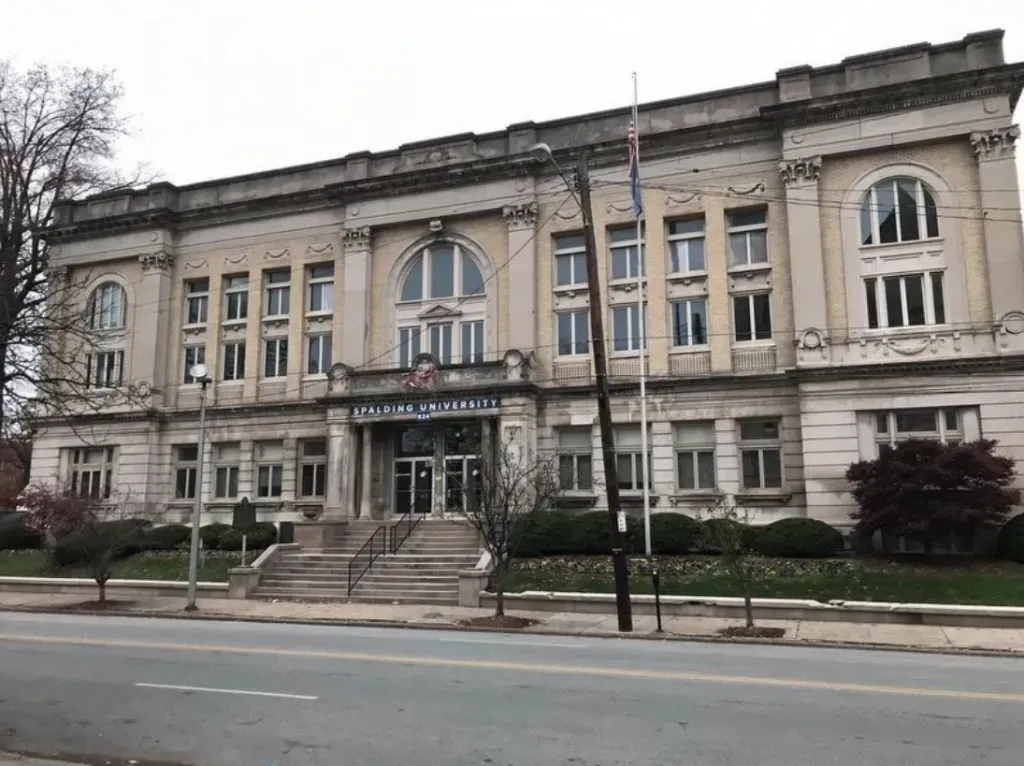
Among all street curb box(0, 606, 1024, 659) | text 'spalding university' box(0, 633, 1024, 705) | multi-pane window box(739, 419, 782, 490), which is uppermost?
multi-pane window box(739, 419, 782, 490)

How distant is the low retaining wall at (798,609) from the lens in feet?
52.9

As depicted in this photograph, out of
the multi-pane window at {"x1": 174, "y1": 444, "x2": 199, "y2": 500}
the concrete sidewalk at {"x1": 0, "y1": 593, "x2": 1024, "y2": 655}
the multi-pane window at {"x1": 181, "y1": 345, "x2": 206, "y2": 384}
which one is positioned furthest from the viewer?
the multi-pane window at {"x1": 181, "y1": 345, "x2": 206, "y2": 384}

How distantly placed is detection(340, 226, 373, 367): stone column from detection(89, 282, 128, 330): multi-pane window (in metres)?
11.6

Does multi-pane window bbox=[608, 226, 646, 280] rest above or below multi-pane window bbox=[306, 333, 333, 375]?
above

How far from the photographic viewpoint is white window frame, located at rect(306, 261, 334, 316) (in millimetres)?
34156

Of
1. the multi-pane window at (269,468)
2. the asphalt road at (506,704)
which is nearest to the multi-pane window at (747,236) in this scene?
the asphalt road at (506,704)

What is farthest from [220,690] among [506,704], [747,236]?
[747,236]

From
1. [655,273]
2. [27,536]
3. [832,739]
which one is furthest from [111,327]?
[832,739]

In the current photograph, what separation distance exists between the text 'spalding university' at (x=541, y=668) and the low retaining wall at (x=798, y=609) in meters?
Result: 7.35

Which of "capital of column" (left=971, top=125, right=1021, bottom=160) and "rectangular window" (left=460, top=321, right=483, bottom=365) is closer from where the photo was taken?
"capital of column" (left=971, top=125, right=1021, bottom=160)

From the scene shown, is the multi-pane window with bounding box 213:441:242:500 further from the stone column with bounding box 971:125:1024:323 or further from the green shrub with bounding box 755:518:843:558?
the stone column with bounding box 971:125:1024:323

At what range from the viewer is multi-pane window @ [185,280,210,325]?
36531 mm

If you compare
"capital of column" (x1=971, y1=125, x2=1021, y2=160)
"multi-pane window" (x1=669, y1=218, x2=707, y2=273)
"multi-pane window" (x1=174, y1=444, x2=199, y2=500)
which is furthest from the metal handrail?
"capital of column" (x1=971, y1=125, x2=1021, y2=160)

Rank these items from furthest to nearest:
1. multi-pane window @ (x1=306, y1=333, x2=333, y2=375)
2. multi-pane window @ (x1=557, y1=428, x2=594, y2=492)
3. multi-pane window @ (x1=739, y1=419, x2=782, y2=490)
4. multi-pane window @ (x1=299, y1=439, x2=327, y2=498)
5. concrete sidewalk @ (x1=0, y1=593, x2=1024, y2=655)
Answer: multi-pane window @ (x1=306, y1=333, x2=333, y2=375) → multi-pane window @ (x1=299, y1=439, x2=327, y2=498) → multi-pane window @ (x1=557, y1=428, x2=594, y2=492) → multi-pane window @ (x1=739, y1=419, x2=782, y2=490) → concrete sidewalk @ (x1=0, y1=593, x2=1024, y2=655)
